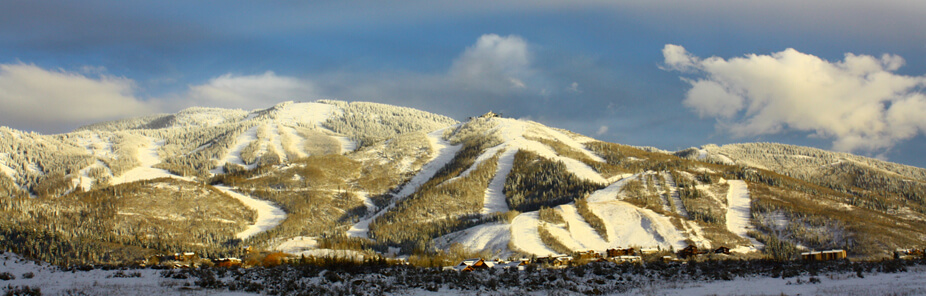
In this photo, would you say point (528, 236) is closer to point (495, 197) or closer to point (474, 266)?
Answer: point (474, 266)

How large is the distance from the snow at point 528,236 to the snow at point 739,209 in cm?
3948

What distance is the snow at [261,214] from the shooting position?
165225 mm

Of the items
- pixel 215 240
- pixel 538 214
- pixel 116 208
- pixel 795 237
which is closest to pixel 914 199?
pixel 795 237

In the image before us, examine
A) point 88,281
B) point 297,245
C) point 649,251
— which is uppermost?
point 88,281

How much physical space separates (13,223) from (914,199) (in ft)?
809

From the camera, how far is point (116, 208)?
165625 mm

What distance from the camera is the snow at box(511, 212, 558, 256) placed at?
106625mm

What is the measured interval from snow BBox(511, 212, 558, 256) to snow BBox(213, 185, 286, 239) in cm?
7661

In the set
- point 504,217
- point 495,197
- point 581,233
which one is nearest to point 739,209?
point 581,233

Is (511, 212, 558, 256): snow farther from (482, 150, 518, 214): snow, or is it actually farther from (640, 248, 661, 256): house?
(482, 150, 518, 214): snow

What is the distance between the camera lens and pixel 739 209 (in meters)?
138

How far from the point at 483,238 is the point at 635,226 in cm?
3109

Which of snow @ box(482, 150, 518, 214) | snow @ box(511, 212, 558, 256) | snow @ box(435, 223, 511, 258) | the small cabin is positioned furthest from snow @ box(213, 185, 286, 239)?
the small cabin

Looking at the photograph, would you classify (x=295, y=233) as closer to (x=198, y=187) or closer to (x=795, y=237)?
(x=198, y=187)
